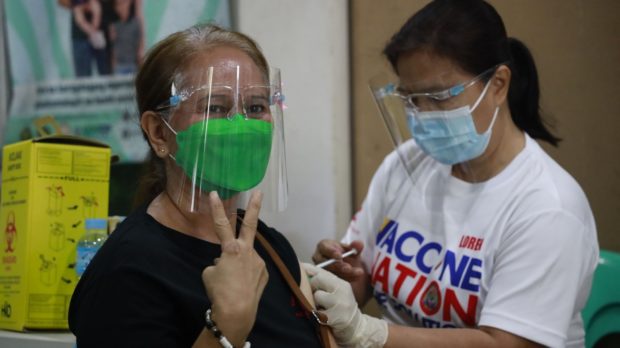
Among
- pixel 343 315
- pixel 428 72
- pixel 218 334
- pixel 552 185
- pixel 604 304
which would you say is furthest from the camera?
pixel 604 304

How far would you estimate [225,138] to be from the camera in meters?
1.31

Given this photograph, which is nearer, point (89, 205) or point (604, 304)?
point (89, 205)

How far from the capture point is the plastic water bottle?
196 centimetres

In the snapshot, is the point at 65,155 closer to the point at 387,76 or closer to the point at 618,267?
the point at 387,76

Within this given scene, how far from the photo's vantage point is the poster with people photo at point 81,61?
2926 mm

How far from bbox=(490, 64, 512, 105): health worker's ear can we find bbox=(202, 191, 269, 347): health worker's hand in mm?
999

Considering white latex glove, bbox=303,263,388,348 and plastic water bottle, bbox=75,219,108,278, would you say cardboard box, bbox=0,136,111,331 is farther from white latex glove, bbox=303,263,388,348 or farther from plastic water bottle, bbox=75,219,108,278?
white latex glove, bbox=303,263,388,348

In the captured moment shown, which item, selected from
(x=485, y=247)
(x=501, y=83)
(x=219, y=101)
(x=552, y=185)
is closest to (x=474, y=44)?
(x=501, y=83)

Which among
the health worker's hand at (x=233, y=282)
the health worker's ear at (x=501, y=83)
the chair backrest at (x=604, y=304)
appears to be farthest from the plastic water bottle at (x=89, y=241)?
the chair backrest at (x=604, y=304)

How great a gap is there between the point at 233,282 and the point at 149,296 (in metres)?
0.17

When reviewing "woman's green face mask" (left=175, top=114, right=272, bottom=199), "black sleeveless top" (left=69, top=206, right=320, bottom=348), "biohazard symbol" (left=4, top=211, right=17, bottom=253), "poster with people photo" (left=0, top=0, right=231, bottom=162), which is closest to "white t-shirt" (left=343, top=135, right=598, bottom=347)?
"black sleeveless top" (left=69, top=206, right=320, bottom=348)

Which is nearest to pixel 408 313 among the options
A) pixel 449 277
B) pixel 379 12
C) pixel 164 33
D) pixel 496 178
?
pixel 449 277

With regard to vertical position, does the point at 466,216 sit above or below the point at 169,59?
below

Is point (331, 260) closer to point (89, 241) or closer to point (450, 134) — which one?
point (450, 134)
